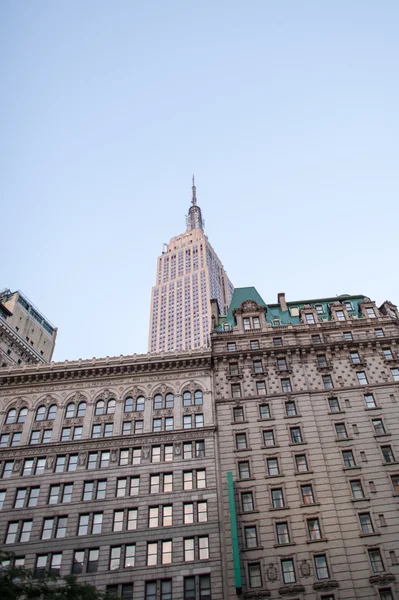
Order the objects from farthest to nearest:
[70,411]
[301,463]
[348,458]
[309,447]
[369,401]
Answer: [70,411]
[369,401]
[309,447]
[348,458]
[301,463]

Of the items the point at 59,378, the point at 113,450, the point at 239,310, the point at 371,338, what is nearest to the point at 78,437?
the point at 113,450

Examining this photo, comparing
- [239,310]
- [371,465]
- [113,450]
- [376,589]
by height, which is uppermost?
[239,310]

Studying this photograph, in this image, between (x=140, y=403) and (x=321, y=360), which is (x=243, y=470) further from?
(x=321, y=360)

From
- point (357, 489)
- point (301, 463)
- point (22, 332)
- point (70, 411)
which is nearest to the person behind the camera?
point (357, 489)

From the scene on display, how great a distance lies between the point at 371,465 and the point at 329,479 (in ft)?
13.5

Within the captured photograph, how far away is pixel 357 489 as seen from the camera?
46344 millimetres

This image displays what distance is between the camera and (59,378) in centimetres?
5703

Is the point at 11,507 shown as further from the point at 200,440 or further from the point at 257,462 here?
the point at 257,462

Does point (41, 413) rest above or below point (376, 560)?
above

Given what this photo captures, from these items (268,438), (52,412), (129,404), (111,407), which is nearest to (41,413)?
(52,412)

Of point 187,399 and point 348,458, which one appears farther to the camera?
point 187,399

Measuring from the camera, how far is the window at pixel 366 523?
144ft

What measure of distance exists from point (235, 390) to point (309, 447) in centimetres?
951

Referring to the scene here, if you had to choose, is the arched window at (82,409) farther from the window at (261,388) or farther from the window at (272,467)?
the window at (272,467)
